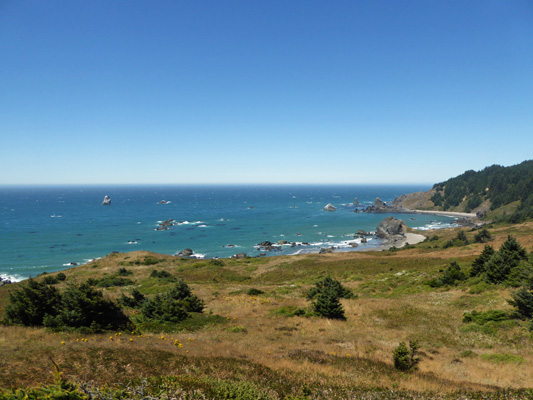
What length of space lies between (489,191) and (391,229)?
4247 inches

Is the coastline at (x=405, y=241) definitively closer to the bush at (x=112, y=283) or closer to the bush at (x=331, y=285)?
the bush at (x=331, y=285)

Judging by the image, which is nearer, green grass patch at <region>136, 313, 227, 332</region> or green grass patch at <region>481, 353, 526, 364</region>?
green grass patch at <region>481, 353, 526, 364</region>

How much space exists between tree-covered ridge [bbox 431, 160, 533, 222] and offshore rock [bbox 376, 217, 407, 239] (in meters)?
61.4

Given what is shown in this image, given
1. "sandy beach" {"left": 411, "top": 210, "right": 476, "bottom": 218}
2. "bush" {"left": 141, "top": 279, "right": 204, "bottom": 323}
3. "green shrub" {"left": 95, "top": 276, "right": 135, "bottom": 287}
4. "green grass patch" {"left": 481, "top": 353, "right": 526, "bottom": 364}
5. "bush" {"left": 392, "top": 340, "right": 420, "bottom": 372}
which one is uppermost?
"bush" {"left": 392, "top": 340, "right": 420, "bottom": 372}

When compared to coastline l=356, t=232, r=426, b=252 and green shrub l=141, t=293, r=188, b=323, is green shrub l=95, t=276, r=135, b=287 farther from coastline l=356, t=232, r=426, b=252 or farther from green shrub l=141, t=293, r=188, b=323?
coastline l=356, t=232, r=426, b=252

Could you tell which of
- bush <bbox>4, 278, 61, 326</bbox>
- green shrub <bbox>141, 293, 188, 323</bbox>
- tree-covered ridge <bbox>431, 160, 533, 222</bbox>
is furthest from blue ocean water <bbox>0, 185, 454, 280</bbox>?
green shrub <bbox>141, 293, 188, 323</bbox>

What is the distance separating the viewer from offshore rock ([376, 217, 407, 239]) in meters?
102

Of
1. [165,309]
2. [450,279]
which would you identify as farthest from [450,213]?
[165,309]

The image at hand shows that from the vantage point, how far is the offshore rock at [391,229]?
101500mm

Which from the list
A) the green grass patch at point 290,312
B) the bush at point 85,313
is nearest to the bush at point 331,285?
the green grass patch at point 290,312

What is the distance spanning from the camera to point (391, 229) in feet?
339

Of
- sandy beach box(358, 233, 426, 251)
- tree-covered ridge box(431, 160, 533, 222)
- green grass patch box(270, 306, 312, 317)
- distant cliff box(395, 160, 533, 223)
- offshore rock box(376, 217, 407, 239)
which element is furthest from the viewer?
tree-covered ridge box(431, 160, 533, 222)

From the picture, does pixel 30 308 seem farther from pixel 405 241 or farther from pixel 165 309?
pixel 405 241

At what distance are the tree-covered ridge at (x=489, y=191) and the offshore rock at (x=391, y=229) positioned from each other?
2419 inches
